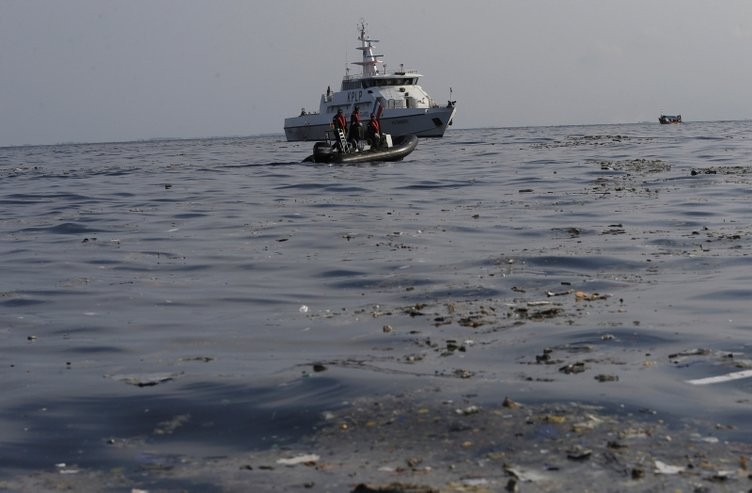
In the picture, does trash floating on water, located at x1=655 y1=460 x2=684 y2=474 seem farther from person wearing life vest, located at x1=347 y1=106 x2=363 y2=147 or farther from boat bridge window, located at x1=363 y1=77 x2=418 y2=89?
boat bridge window, located at x1=363 y1=77 x2=418 y2=89

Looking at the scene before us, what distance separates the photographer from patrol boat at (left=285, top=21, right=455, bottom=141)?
65.6 m

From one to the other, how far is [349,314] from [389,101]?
59.5 meters

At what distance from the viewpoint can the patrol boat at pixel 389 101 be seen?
65.6 meters

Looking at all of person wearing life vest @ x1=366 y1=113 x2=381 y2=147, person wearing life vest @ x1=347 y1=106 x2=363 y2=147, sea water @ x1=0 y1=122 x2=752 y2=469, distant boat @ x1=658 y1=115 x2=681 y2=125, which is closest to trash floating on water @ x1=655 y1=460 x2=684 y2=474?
sea water @ x1=0 y1=122 x2=752 y2=469

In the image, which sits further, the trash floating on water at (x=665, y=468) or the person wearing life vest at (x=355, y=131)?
the person wearing life vest at (x=355, y=131)


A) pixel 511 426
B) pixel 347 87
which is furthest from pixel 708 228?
pixel 347 87

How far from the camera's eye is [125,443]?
16.3 ft

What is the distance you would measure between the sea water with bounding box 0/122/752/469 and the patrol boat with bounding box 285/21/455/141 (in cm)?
4796

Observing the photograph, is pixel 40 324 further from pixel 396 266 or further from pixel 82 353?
pixel 396 266

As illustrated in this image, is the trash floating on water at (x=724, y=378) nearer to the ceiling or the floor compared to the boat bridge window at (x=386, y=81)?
nearer to the floor

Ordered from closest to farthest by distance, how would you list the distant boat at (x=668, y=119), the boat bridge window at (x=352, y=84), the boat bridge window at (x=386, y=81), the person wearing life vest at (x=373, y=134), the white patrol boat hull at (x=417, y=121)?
the person wearing life vest at (x=373, y=134) < the white patrol boat hull at (x=417, y=121) < the boat bridge window at (x=386, y=81) < the boat bridge window at (x=352, y=84) < the distant boat at (x=668, y=119)

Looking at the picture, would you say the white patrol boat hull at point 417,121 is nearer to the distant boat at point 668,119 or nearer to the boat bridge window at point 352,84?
the boat bridge window at point 352,84

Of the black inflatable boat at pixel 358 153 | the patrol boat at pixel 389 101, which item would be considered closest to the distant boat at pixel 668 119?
the patrol boat at pixel 389 101

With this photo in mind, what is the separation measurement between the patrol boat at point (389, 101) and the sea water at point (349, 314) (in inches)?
1888
